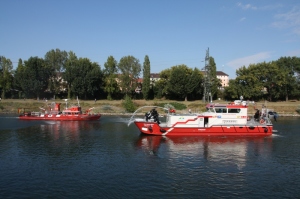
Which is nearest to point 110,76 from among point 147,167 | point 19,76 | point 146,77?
point 146,77

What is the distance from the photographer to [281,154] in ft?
97.6

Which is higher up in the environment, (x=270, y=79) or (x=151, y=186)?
(x=270, y=79)

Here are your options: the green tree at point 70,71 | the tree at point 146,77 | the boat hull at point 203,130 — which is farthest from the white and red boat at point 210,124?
the green tree at point 70,71

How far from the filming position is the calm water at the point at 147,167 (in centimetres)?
1862

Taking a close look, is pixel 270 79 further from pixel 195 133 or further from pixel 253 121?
pixel 195 133

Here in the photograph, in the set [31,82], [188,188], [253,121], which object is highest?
[31,82]

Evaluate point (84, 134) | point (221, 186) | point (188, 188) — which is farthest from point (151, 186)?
point (84, 134)

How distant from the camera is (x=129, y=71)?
104m

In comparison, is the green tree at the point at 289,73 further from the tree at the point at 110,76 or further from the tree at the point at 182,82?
the tree at the point at 110,76

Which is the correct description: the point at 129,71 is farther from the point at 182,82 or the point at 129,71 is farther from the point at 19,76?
the point at 19,76

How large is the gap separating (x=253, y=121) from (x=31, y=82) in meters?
78.9

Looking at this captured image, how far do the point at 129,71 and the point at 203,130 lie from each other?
67485mm

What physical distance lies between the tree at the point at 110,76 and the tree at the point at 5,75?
113 feet

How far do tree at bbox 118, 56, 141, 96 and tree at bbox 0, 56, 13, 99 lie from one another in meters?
40.3
